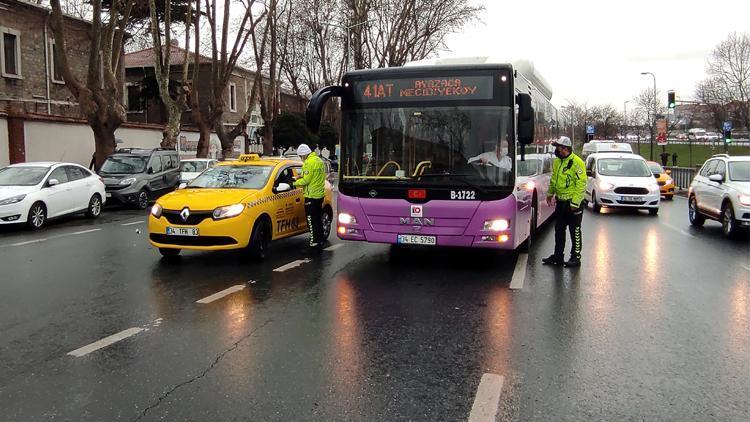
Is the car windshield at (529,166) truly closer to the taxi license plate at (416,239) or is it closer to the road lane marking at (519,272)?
the road lane marking at (519,272)

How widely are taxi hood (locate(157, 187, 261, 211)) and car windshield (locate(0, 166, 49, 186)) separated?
682 cm

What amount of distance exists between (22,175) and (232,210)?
28.3 ft

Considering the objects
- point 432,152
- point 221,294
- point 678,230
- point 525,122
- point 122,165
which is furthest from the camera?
point 122,165

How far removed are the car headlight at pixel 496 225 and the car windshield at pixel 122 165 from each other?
1498cm

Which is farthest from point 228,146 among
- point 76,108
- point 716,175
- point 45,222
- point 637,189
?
point 716,175

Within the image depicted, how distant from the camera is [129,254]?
34.8 ft

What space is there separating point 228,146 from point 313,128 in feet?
79.3

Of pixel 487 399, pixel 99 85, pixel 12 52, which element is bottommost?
pixel 487 399

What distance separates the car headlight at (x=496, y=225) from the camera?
8484mm

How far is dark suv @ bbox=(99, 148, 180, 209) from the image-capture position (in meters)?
19.2

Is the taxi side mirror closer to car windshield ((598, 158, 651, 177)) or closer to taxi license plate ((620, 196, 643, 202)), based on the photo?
taxi license plate ((620, 196, 643, 202))

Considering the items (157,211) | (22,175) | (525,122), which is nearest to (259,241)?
(157,211)

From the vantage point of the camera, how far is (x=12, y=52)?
1133 inches

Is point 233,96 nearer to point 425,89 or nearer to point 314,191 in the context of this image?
point 314,191
